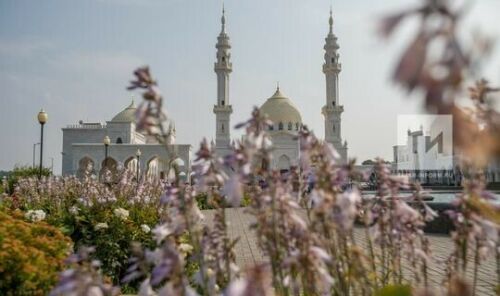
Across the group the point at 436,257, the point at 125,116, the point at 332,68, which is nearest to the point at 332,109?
the point at 332,68

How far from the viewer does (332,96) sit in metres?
64.8

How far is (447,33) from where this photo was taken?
2.78 ft

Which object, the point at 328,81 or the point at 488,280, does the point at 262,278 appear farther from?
the point at 328,81

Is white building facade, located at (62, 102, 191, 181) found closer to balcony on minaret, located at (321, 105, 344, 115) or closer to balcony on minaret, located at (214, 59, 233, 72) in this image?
balcony on minaret, located at (214, 59, 233, 72)

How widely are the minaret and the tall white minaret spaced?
40.8 ft

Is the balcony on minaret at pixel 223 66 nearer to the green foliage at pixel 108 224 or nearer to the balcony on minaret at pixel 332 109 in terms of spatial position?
the balcony on minaret at pixel 332 109

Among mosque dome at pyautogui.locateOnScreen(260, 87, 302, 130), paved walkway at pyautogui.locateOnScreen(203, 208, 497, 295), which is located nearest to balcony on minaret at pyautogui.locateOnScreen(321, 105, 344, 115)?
mosque dome at pyautogui.locateOnScreen(260, 87, 302, 130)

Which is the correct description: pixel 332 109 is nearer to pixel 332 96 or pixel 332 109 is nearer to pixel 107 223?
pixel 332 96

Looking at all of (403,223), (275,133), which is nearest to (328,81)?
(275,133)

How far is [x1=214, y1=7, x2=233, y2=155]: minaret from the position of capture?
63.1m

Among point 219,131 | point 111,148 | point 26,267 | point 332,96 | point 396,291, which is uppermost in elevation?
point 332,96

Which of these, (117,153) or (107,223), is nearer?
(107,223)

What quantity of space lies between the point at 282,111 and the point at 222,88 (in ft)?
31.8

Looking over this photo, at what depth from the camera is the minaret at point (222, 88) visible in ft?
207
